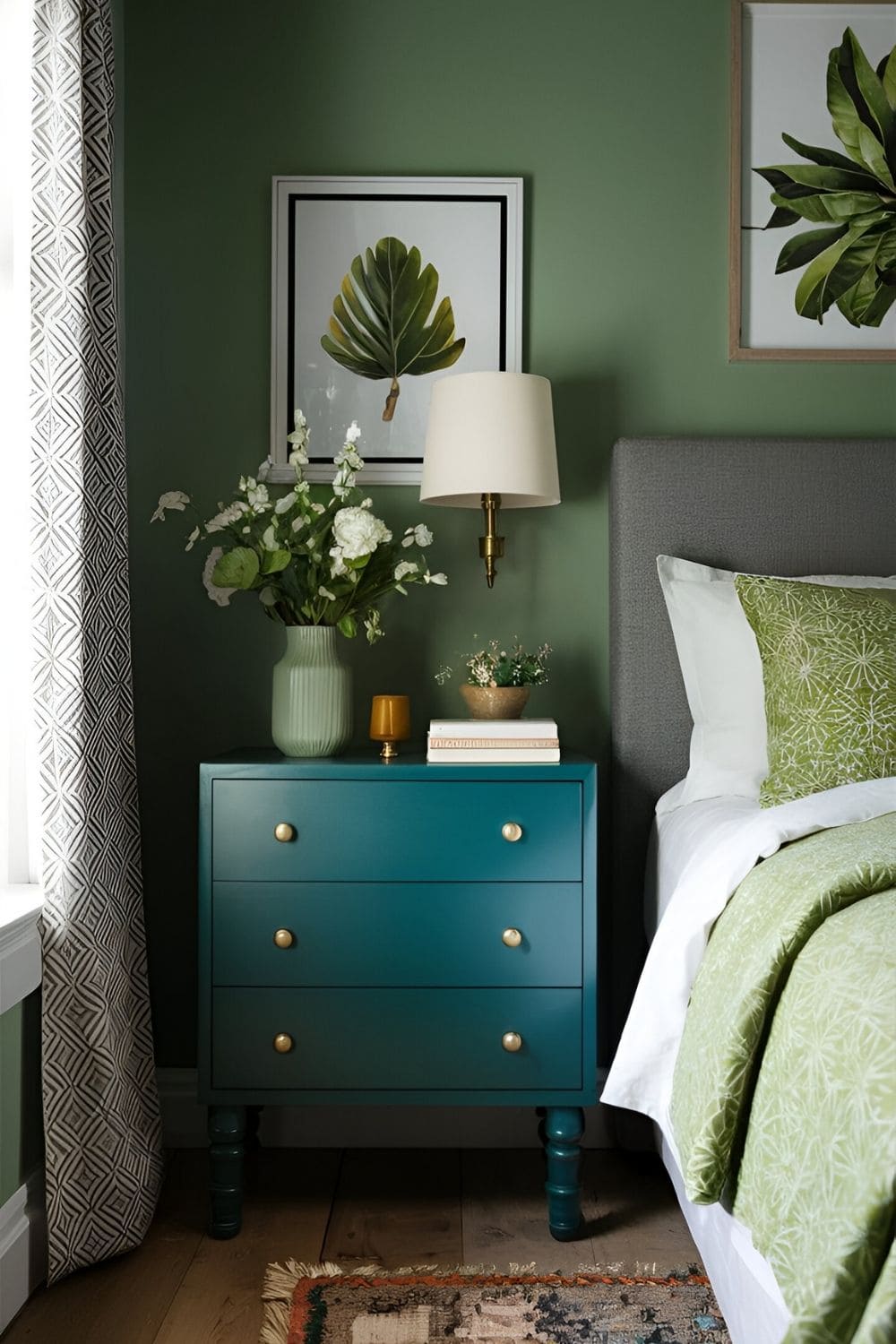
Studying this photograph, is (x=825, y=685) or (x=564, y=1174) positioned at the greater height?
(x=825, y=685)

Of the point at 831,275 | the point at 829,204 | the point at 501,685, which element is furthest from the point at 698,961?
the point at 829,204

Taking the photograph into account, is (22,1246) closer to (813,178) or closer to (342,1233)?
(342,1233)

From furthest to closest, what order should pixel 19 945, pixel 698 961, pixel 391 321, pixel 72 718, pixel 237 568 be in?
pixel 391 321 < pixel 237 568 < pixel 72 718 < pixel 19 945 < pixel 698 961

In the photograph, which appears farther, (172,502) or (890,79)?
(890,79)

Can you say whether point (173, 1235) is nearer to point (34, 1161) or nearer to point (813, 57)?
point (34, 1161)

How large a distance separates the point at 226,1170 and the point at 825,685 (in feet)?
4.33

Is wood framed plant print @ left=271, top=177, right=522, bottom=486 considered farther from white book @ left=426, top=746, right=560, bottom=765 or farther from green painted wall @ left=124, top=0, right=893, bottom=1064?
white book @ left=426, top=746, right=560, bottom=765

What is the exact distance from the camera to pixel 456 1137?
7.45ft

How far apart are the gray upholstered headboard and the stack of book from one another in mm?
343

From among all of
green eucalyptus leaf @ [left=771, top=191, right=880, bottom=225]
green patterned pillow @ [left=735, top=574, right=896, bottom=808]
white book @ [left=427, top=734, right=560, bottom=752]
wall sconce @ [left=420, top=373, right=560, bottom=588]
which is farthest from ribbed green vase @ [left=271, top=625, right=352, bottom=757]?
green eucalyptus leaf @ [left=771, top=191, right=880, bottom=225]

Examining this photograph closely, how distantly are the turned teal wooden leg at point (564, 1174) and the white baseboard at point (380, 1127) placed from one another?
14.6 inches

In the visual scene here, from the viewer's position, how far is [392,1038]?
1886 mm

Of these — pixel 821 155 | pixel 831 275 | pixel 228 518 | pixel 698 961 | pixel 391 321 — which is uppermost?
pixel 821 155

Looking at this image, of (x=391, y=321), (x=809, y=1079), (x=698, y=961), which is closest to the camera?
(x=809, y=1079)
